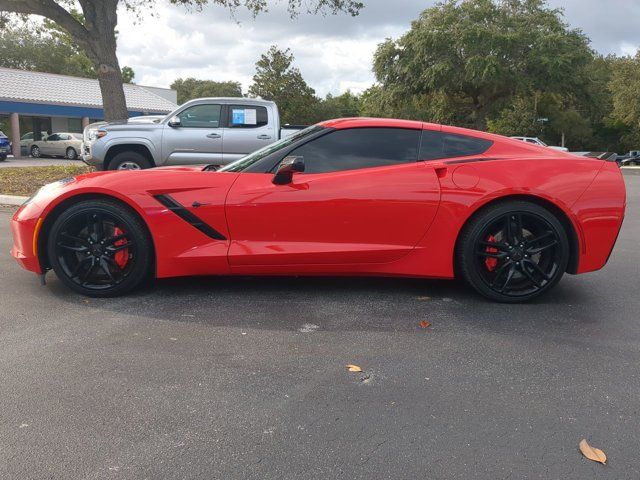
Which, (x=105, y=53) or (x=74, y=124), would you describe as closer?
(x=105, y=53)

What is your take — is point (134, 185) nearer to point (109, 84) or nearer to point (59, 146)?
point (109, 84)

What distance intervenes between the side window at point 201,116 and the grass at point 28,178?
3.44 m

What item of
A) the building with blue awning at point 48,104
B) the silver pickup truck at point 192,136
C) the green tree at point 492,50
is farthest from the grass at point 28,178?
the green tree at point 492,50

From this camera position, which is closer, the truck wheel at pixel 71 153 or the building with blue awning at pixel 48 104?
the truck wheel at pixel 71 153

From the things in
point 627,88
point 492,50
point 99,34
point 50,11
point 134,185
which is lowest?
point 134,185

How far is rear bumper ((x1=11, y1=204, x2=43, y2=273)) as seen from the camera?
4.32 meters

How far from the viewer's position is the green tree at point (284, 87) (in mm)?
48281

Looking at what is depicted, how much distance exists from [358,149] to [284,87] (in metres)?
45.7

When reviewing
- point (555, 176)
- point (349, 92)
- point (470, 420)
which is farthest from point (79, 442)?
point (349, 92)

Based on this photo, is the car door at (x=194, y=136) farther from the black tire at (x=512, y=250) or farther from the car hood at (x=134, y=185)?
the black tire at (x=512, y=250)

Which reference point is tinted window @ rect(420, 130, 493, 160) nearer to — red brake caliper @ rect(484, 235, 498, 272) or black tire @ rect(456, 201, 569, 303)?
black tire @ rect(456, 201, 569, 303)

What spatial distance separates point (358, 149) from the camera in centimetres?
445

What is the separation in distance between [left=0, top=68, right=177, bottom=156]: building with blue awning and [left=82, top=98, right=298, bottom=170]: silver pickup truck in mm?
22815

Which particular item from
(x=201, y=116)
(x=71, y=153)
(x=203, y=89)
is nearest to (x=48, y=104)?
(x=71, y=153)
